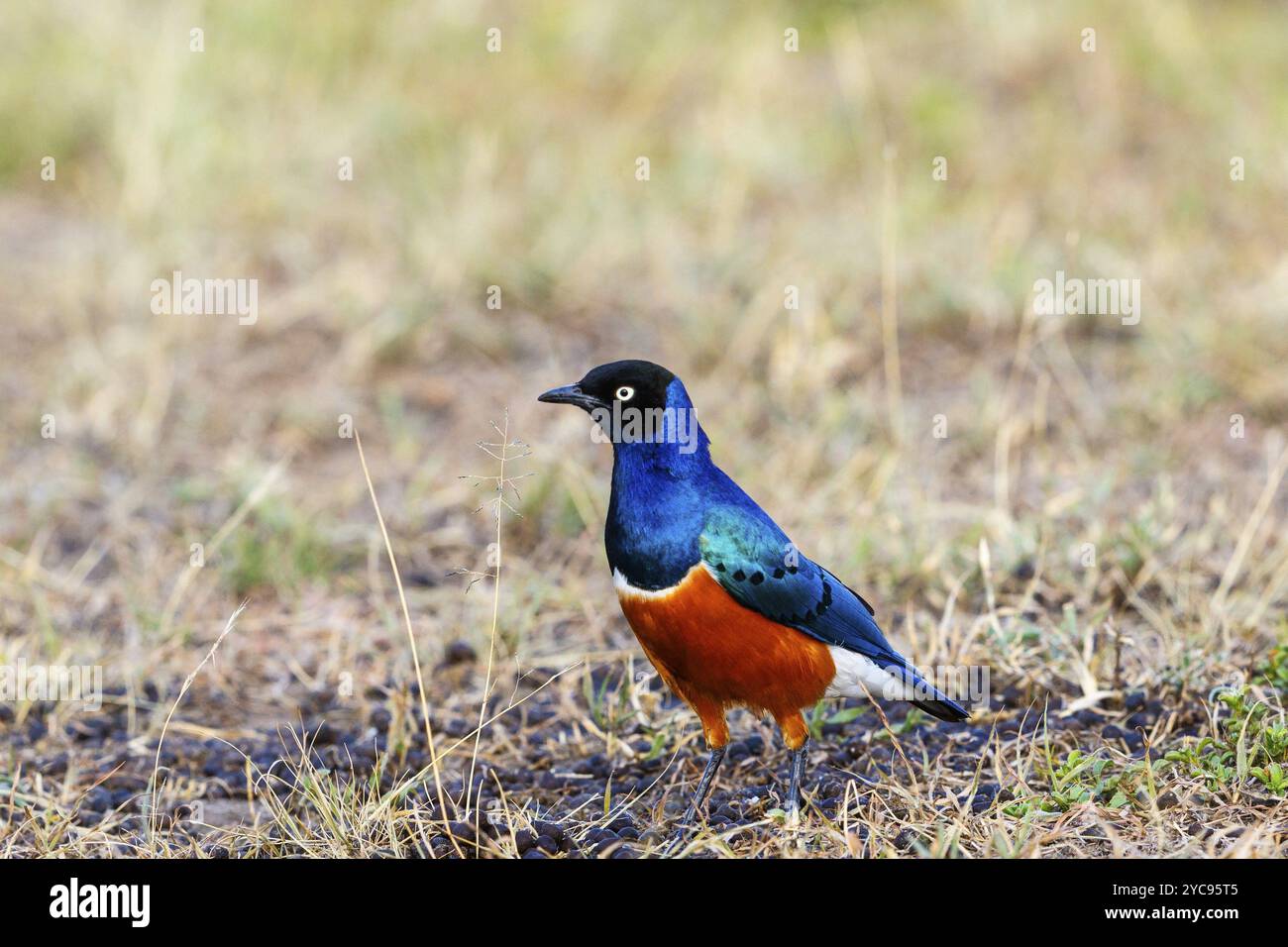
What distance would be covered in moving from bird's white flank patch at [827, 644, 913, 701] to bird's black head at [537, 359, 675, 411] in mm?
689

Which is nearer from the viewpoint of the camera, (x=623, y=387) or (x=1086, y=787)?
(x=623, y=387)

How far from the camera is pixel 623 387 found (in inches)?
127

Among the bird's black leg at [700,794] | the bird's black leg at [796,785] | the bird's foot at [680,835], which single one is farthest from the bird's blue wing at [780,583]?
the bird's foot at [680,835]

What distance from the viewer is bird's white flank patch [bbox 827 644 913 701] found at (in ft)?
11.3

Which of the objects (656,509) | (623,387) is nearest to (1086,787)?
(656,509)

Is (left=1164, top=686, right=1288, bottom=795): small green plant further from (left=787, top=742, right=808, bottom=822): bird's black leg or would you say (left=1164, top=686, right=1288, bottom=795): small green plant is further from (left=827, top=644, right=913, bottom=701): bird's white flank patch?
(left=787, top=742, right=808, bottom=822): bird's black leg

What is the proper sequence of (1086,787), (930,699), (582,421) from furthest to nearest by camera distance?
(582,421) → (930,699) → (1086,787)

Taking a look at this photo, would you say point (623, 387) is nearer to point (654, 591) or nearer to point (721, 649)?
point (654, 591)

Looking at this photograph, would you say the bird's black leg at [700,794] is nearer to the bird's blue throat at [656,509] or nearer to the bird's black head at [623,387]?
the bird's blue throat at [656,509]

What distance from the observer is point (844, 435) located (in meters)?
5.70

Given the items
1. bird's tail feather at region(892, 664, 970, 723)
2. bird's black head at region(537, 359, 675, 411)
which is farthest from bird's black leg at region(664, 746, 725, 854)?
bird's black head at region(537, 359, 675, 411)

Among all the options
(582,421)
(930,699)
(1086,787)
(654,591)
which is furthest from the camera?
(582,421)

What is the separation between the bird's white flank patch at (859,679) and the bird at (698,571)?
5cm

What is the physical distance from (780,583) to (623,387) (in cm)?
52
